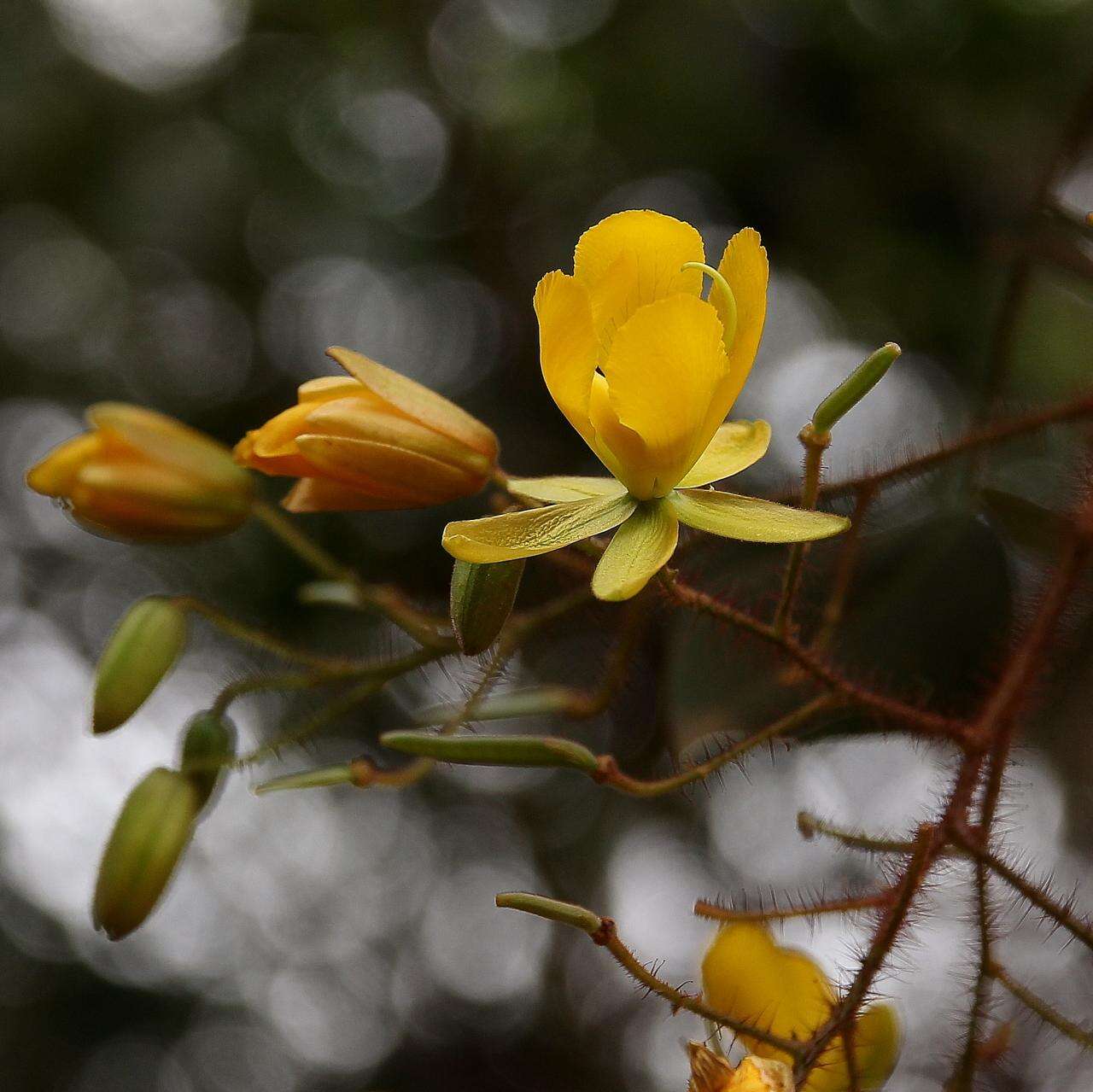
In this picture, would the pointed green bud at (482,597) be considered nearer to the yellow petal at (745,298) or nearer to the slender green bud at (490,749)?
Answer: the slender green bud at (490,749)

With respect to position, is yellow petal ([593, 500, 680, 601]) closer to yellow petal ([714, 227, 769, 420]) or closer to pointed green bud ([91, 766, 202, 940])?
yellow petal ([714, 227, 769, 420])

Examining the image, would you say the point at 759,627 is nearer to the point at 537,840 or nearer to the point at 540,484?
the point at 540,484

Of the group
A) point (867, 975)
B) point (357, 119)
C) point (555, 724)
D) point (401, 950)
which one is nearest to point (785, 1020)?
point (867, 975)

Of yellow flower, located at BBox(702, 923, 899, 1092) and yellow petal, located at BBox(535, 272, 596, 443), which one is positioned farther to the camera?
yellow flower, located at BBox(702, 923, 899, 1092)

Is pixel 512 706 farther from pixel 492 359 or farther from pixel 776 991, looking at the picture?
pixel 492 359

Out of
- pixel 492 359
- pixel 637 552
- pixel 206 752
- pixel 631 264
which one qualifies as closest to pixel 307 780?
pixel 206 752

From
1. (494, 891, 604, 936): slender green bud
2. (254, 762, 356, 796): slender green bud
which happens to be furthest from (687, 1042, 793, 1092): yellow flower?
(254, 762, 356, 796): slender green bud
